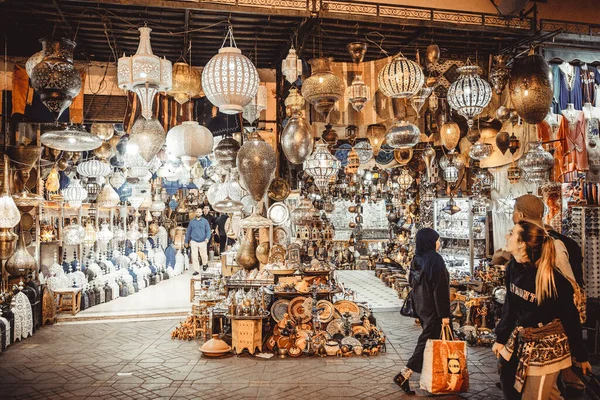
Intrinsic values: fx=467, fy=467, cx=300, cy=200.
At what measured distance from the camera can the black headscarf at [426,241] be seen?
4.39 metres

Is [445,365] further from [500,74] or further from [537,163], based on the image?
[500,74]

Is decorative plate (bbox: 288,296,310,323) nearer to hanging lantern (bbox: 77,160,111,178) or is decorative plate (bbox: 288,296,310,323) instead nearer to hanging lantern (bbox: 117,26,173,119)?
hanging lantern (bbox: 117,26,173,119)

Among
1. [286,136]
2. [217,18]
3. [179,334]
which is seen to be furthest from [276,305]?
[217,18]

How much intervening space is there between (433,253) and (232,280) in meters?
3.13

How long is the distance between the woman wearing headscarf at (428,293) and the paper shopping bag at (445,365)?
0.34 feet

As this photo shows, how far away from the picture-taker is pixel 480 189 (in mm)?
8516

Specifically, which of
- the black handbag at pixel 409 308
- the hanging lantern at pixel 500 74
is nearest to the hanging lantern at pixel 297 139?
the black handbag at pixel 409 308

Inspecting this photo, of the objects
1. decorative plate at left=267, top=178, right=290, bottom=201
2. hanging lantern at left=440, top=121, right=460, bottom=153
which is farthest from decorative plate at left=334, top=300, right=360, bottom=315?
hanging lantern at left=440, top=121, right=460, bottom=153

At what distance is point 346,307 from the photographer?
6266mm

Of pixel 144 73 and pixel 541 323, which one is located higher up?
Answer: pixel 144 73

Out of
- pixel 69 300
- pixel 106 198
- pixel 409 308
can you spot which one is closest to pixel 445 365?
pixel 409 308

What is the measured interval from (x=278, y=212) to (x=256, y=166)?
7.32ft

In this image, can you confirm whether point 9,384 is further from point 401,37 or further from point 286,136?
point 401,37

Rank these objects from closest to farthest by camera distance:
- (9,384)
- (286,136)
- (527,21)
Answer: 1. (9,384)
2. (286,136)
3. (527,21)
